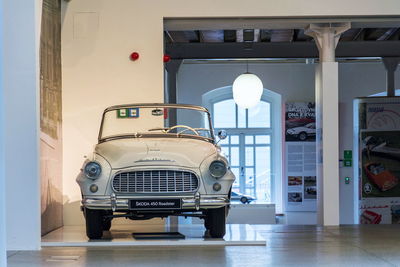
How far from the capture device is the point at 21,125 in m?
5.89

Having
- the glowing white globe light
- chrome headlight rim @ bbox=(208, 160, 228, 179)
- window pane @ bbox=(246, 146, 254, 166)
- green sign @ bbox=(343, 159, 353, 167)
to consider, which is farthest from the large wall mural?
window pane @ bbox=(246, 146, 254, 166)

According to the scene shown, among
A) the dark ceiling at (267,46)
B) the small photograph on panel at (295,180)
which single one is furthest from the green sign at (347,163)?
the dark ceiling at (267,46)

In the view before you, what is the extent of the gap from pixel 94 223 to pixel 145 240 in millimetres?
535

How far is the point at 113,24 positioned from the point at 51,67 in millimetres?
1113

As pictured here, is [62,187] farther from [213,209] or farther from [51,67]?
[213,209]

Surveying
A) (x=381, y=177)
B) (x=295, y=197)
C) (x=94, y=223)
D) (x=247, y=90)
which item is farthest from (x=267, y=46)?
(x=94, y=223)

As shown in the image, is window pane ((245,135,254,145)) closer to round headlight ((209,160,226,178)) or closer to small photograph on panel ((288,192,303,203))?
Answer: small photograph on panel ((288,192,303,203))

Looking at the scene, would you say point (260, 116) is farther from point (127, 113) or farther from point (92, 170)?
point (92, 170)

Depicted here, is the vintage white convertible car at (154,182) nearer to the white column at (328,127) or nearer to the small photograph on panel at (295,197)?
the white column at (328,127)

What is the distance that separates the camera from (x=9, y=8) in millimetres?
5863

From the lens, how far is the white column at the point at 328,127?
29.2 feet

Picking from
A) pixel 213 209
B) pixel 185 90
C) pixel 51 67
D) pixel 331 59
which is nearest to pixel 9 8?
pixel 51 67

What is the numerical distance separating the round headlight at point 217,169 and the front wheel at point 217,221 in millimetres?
395

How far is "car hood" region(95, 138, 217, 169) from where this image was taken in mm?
6215
